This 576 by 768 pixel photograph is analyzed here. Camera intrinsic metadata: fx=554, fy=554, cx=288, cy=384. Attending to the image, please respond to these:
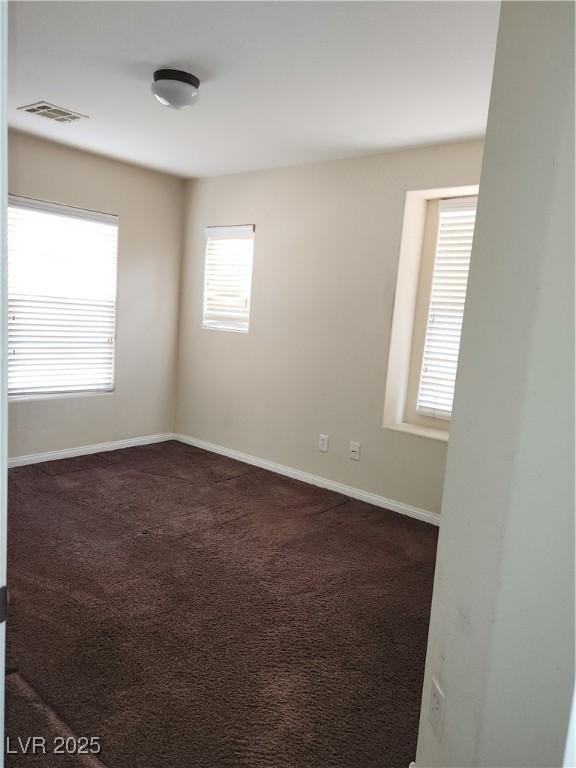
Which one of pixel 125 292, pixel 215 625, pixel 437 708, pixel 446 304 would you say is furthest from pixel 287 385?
pixel 437 708

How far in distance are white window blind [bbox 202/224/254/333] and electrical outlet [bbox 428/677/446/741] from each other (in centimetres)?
360

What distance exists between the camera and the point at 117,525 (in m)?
3.35

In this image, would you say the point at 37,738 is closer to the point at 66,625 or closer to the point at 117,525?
the point at 66,625

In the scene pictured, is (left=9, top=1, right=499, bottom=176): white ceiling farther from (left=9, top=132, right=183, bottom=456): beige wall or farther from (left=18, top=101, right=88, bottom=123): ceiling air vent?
(left=9, top=132, right=183, bottom=456): beige wall

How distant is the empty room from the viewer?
1138 millimetres

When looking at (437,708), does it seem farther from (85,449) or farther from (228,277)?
(228,277)

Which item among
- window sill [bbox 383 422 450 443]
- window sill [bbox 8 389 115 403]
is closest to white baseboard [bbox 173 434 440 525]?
window sill [bbox 383 422 450 443]

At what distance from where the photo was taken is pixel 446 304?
3.83m

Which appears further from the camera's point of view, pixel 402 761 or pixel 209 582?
pixel 209 582

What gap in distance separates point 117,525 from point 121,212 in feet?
8.87

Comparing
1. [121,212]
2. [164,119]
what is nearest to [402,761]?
[164,119]

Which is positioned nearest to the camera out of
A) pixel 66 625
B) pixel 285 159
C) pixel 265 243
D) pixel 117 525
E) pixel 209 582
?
pixel 66 625

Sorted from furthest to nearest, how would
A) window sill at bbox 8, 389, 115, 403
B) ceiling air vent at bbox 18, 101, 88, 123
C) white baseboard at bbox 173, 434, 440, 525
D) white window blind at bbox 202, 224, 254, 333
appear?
white window blind at bbox 202, 224, 254, 333
window sill at bbox 8, 389, 115, 403
white baseboard at bbox 173, 434, 440, 525
ceiling air vent at bbox 18, 101, 88, 123

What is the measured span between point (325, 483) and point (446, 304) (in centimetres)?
161
